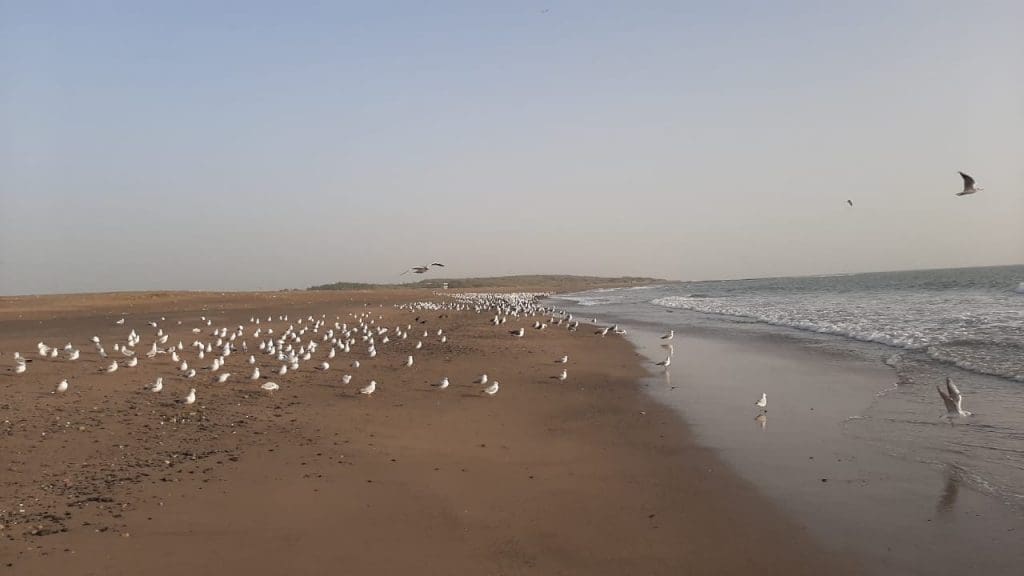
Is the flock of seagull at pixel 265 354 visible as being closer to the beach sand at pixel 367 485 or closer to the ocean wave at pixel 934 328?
the beach sand at pixel 367 485

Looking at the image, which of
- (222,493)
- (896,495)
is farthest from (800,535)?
(222,493)

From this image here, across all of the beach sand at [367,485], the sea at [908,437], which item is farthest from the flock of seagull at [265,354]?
the sea at [908,437]

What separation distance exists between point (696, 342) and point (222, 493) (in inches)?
726

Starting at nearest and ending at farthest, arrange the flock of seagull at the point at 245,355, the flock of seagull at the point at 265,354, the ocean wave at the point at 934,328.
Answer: the flock of seagull at the point at 265,354 < the flock of seagull at the point at 245,355 < the ocean wave at the point at 934,328

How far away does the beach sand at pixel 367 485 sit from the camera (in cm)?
558

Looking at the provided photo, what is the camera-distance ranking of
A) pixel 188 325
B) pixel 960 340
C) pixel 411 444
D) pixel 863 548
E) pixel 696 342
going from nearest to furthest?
pixel 863 548 < pixel 411 444 < pixel 960 340 < pixel 696 342 < pixel 188 325

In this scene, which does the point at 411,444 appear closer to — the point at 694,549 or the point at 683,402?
the point at 694,549

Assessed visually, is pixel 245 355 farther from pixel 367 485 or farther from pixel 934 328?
pixel 934 328

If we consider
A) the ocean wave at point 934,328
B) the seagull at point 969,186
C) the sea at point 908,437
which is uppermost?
the seagull at point 969,186

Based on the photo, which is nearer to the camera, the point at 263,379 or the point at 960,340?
the point at 263,379

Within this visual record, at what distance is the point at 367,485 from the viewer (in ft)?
24.2

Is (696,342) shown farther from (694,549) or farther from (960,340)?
(694,549)

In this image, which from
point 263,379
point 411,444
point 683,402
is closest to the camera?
point 411,444

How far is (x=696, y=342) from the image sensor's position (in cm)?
2264
